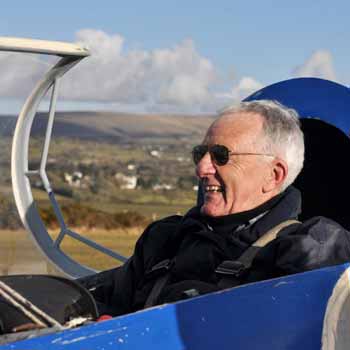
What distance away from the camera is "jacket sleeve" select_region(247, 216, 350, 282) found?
2840 millimetres

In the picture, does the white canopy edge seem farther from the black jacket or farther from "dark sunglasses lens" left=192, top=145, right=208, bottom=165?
the black jacket

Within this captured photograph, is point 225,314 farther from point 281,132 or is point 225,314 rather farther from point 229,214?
point 281,132

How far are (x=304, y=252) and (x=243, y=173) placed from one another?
51cm

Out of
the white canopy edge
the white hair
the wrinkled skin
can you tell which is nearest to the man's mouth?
the wrinkled skin

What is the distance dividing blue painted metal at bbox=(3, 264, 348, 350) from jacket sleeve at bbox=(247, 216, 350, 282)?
0.32 meters

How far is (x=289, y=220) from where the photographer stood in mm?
3162

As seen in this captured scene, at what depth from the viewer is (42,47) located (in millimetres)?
3205

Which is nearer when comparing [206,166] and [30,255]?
[206,166]

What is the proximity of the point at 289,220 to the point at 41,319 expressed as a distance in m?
1.32

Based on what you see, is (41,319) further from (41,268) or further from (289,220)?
(41,268)

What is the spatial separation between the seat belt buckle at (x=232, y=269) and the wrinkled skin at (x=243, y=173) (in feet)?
1.13

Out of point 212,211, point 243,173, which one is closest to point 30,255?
point 212,211

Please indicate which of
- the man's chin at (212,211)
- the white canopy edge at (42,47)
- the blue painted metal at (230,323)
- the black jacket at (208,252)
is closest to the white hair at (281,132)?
the black jacket at (208,252)

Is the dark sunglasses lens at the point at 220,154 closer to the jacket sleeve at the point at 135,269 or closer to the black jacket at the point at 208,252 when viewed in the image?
the black jacket at the point at 208,252
